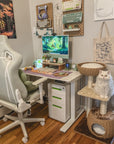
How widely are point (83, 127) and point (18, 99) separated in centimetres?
99

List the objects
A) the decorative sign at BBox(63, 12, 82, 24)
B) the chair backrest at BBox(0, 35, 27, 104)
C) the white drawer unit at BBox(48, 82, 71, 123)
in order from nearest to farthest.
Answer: the chair backrest at BBox(0, 35, 27, 104) → the white drawer unit at BBox(48, 82, 71, 123) → the decorative sign at BBox(63, 12, 82, 24)

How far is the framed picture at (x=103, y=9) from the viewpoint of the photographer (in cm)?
170

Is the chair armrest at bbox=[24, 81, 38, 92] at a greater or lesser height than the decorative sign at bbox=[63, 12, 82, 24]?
lesser

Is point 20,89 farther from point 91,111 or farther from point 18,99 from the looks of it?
point 91,111

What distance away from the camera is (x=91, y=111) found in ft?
5.58

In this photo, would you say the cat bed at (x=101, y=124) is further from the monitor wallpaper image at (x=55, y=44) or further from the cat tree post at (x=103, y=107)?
the monitor wallpaper image at (x=55, y=44)

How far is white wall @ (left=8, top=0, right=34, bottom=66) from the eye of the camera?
7.49 ft

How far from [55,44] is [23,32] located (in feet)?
2.39

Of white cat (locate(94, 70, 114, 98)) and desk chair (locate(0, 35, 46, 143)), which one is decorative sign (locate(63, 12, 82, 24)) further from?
desk chair (locate(0, 35, 46, 143))

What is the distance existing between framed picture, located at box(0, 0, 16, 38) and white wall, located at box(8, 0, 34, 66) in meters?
0.09

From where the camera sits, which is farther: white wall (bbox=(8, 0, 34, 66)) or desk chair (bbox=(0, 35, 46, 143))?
white wall (bbox=(8, 0, 34, 66))

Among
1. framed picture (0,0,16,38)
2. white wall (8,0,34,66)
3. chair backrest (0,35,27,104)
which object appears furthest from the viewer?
white wall (8,0,34,66)

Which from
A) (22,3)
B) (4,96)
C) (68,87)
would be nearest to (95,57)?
(68,87)

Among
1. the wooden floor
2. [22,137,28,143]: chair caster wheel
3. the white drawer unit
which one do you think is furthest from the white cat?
[22,137,28,143]: chair caster wheel
